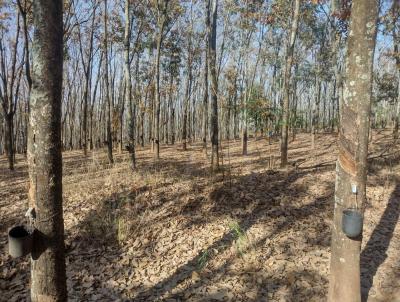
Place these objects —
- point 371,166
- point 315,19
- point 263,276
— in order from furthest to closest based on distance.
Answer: point 315,19, point 371,166, point 263,276

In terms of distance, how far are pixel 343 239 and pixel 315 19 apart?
20.7 m

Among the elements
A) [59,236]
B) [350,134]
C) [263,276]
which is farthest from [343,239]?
[59,236]

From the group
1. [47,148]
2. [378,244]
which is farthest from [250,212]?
[47,148]

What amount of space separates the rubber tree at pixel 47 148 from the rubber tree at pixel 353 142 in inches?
116

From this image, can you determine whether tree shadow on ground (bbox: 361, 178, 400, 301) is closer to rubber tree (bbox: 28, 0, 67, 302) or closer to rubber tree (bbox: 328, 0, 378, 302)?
rubber tree (bbox: 328, 0, 378, 302)

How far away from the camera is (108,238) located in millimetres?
5656

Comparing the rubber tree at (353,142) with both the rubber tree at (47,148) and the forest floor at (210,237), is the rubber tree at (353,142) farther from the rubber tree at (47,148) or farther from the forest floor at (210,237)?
the rubber tree at (47,148)

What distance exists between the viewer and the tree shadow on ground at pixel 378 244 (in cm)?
429

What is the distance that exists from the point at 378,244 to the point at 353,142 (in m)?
2.74

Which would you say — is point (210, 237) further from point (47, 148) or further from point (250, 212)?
point (47, 148)

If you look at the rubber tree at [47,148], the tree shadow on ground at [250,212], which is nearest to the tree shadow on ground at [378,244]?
the tree shadow on ground at [250,212]

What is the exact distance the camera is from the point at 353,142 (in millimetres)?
3359

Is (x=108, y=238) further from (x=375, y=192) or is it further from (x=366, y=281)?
(x=375, y=192)

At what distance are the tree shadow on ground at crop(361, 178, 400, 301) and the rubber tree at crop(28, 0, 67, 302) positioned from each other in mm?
3685
